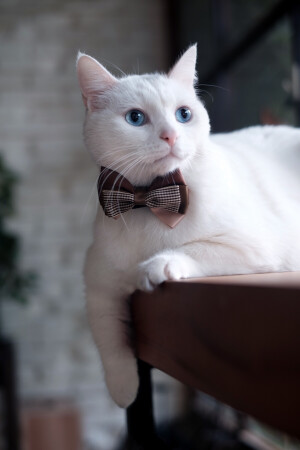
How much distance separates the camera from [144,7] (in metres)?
3.68

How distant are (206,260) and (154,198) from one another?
0.40ft

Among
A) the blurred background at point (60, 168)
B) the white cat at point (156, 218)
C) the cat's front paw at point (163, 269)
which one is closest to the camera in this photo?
the cat's front paw at point (163, 269)

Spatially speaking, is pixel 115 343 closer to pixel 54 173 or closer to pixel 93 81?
pixel 93 81

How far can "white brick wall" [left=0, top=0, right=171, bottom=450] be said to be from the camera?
136 inches

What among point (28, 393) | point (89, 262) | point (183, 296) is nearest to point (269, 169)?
point (89, 262)

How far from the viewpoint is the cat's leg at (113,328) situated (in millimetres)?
851

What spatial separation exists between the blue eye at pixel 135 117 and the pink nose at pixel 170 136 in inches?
2.9

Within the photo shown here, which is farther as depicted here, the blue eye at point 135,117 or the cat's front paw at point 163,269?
the blue eye at point 135,117

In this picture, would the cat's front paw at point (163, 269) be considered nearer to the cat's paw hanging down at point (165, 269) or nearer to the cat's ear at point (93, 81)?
the cat's paw hanging down at point (165, 269)

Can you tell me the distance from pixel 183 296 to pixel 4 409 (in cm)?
266

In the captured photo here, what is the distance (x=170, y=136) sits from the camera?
31.4 inches

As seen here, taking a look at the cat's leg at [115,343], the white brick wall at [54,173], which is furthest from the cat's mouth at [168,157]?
the white brick wall at [54,173]

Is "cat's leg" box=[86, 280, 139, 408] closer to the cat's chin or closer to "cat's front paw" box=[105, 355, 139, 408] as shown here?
"cat's front paw" box=[105, 355, 139, 408]

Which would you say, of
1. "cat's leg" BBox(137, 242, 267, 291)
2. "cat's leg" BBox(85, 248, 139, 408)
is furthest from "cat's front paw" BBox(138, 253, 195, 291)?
"cat's leg" BBox(85, 248, 139, 408)
